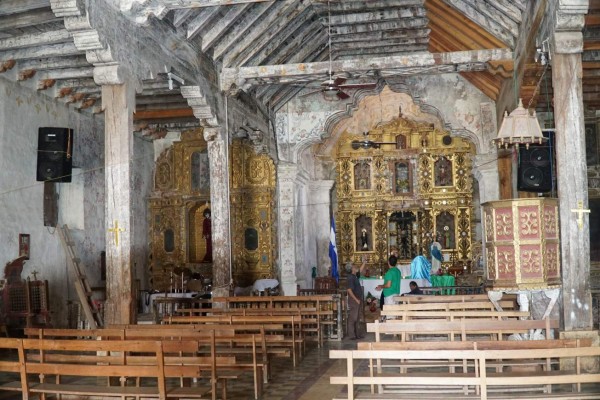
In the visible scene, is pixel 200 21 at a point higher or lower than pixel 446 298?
higher

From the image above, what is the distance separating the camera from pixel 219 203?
14.0 m

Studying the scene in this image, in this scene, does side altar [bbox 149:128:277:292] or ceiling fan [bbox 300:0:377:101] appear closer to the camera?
ceiling fan [bbox 300:0:377:101]

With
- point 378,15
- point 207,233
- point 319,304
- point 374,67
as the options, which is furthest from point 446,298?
point 207,233

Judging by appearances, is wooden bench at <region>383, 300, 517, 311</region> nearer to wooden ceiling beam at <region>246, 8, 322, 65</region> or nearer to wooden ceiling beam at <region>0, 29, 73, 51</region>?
wooden ceiling beam at <region>0, 29, 73, 51</region>

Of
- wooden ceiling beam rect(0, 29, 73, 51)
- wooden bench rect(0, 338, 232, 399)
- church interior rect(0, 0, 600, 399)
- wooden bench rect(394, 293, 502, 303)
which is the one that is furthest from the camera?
wooden ceiling beam rect(0, 29, 73, 51)

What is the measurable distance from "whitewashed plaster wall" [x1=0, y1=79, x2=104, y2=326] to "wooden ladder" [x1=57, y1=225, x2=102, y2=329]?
177 mm

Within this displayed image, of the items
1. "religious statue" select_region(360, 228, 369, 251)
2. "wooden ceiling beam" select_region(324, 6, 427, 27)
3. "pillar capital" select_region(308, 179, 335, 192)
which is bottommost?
"religious statue" select_region(360, 228, 369, 251)

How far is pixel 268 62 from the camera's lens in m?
15.3

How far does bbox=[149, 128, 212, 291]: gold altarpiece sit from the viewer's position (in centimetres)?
1964

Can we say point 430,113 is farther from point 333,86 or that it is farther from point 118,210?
point 118,210

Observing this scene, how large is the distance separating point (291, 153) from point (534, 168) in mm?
6331

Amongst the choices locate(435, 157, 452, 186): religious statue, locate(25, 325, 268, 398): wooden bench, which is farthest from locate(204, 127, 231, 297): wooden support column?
locate(435, 157, 452, 186): religious statue

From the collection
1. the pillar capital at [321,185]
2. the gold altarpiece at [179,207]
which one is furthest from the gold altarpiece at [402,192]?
the gold altarpiece at [179,207]

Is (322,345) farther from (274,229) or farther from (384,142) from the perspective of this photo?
(384,142)
